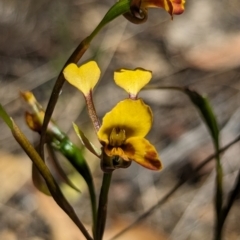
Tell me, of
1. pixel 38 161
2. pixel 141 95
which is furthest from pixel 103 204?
pixel 141 95

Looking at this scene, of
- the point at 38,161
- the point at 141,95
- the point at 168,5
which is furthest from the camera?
the point at 141,95

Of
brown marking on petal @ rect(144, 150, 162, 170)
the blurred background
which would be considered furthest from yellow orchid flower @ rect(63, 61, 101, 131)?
the blurred background

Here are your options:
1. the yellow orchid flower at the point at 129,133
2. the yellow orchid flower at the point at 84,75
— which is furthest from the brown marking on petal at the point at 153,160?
the yellow orchid flower at the point at 84,75

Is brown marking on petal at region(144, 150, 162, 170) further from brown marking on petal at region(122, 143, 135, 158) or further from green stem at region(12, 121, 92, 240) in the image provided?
green stem at region(12, 121, 92, 240)

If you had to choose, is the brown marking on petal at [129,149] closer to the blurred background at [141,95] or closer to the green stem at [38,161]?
the green stem at [38,161]

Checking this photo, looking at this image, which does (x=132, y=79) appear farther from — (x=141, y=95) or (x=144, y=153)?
(x=141, y=95)

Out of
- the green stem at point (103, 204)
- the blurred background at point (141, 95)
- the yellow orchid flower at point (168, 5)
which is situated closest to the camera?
the yellow orchid flower at point (168, 5)

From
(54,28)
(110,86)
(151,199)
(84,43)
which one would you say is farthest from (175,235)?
(54,28)
